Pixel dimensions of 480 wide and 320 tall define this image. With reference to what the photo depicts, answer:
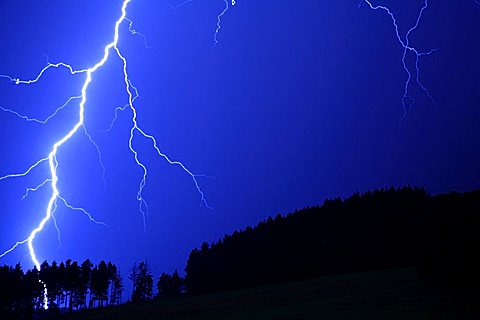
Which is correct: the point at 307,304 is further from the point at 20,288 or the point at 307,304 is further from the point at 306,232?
the point at 20,288

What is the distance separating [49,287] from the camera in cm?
5025

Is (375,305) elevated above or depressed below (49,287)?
below

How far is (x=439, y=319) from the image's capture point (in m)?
14.2

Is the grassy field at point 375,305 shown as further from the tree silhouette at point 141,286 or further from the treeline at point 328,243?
the tree silhouette at point 141,286

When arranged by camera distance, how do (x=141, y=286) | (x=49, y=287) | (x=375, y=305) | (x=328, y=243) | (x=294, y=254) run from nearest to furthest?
(x=375, y=305)
(x=328, y=243)
(x=294, y=254)
(x=49, y=287)
(x=141, y=286)

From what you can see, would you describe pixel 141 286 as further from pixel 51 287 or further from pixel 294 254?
pixel 294 254

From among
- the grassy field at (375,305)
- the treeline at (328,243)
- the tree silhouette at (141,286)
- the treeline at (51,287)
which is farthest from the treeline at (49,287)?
the grassy field at (375,305)

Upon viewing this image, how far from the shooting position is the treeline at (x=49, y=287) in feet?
152

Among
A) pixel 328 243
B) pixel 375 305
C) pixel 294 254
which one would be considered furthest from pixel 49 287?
pixel 375 305

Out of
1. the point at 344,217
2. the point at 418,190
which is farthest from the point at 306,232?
the point at 418,190

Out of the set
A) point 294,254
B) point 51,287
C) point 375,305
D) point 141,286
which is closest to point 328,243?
point 294,254

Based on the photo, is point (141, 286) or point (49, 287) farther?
point (141, 286)

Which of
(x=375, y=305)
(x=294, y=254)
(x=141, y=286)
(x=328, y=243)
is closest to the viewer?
(x=375, y=305)

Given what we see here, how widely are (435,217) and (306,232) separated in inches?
1141
